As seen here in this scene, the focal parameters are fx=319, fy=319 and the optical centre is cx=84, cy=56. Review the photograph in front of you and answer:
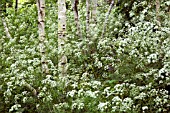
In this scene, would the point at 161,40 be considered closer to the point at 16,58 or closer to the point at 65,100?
the point at 65,100

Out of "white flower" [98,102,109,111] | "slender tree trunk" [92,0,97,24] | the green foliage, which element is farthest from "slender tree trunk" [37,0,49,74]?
"slender tree trunk" [92,0,97,24]

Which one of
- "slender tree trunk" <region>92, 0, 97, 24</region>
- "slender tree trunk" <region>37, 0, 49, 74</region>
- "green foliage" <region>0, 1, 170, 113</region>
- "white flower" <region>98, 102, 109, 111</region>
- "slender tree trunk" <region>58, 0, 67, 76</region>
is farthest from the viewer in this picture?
"slender tree trunk" <region>92, 0, 97, 24</region>

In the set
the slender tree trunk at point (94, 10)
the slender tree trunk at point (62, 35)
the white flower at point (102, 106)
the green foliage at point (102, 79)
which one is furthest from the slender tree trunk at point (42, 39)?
the slender tree trunk at point (94, 10)

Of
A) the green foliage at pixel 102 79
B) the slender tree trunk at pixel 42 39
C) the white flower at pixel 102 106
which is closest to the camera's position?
the white flower at pixel 102 106

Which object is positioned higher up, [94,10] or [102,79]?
[94,10]

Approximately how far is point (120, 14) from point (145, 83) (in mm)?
4723

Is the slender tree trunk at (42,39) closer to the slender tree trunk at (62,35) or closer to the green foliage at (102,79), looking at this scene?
the green foliage at (102,79)

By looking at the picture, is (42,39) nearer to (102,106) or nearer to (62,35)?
(62,35)

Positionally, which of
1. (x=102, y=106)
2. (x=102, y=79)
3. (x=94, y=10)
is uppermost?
(x=94, y=10)

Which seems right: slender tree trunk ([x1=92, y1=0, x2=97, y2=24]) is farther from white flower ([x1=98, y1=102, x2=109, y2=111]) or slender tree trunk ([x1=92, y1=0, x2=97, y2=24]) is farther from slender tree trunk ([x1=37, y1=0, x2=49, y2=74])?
white flower ([x1=98, y1=102, x2=109, y2=111])

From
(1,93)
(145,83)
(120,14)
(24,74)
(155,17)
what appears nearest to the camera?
(145,83)

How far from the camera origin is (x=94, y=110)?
5.42m

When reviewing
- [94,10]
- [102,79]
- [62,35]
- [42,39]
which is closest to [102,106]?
[102,79]

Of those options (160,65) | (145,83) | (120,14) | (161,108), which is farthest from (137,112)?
(120,14)
